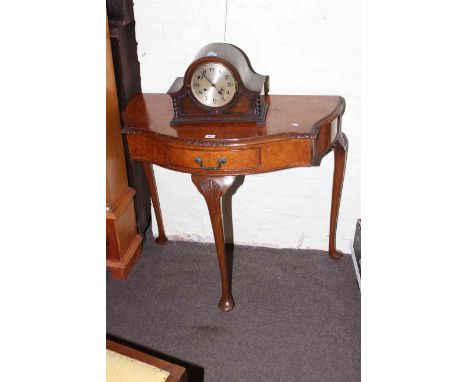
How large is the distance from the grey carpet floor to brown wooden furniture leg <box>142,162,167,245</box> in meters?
0.05

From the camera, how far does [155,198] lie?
262 cm

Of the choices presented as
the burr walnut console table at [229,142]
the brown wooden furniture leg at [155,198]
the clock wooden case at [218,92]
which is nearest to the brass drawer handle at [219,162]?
the burr walnut console table at [229,142]

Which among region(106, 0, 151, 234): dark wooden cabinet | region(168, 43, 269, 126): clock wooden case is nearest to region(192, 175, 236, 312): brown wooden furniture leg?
region(168, 43, 269, 126): clock wooden case

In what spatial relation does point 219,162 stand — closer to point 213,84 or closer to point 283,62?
point 213,84

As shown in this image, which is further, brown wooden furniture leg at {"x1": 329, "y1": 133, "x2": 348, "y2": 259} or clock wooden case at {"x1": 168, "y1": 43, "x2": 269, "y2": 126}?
brown wooden furniture leg at {"x1": 329, "y1": 133, "x2": 348, "y2": 259}

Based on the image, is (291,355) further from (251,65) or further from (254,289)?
(251,65)

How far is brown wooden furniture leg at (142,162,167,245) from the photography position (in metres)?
2.53

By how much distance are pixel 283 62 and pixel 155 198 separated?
37.8 inches

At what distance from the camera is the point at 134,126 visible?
2.01 metres

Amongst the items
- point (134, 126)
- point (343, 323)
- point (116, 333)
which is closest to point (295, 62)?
point (134, 126)

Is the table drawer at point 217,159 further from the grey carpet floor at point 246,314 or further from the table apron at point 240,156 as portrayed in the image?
the grey carpet floor at point 246,314

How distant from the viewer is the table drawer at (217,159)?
1.87 meters

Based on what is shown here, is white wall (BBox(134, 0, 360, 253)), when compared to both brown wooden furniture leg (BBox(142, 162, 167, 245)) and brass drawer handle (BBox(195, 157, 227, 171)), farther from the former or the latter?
brass drawer handle (BBox(195, 157, 227, 171))

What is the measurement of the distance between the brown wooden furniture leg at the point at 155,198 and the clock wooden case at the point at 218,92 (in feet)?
1.96
